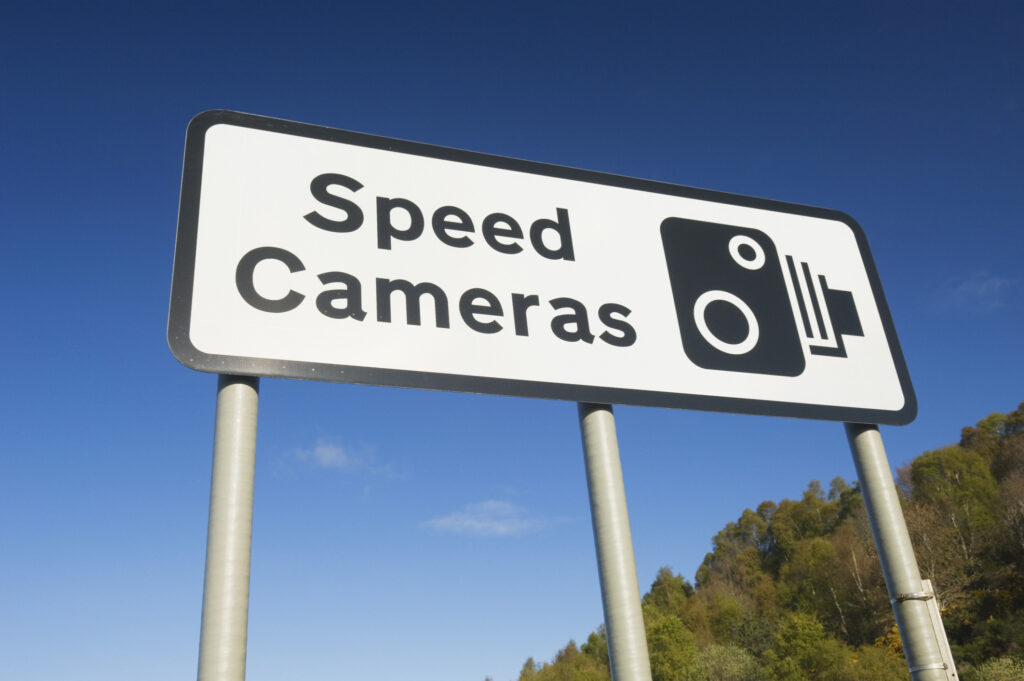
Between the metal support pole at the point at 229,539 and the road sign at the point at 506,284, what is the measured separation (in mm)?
115

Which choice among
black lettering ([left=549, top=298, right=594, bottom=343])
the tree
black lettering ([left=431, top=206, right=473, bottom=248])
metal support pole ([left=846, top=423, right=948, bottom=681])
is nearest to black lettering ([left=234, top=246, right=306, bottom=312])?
black lettering ([left=431, top=206, right=473, bottom=248])

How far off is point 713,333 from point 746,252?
0.48m

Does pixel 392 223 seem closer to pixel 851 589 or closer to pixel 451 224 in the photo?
pixel 451 224

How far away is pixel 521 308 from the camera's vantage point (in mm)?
2324

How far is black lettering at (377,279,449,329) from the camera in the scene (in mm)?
2131

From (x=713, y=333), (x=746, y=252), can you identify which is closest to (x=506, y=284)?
(x=713, y=333)

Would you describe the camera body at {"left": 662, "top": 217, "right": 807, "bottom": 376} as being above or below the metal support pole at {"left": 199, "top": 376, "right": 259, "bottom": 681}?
above

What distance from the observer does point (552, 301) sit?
238cm

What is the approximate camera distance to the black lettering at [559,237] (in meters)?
2.48

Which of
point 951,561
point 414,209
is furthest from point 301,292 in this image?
point 951,561

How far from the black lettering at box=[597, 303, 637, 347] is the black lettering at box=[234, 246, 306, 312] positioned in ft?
3.13

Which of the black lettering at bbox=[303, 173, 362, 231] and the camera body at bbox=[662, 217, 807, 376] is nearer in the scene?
the black lettering at bbox=[303, 173, 362, 231]

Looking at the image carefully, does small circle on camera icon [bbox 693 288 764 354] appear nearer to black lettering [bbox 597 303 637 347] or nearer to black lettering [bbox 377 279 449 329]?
black lettering [bbox 597 303 637 347]

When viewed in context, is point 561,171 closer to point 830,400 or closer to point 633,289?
point 633,289
